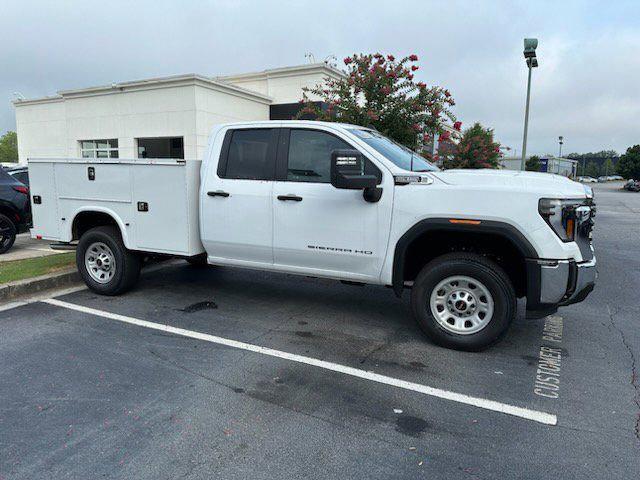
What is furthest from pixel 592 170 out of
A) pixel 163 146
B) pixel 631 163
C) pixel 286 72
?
pixel 163 146

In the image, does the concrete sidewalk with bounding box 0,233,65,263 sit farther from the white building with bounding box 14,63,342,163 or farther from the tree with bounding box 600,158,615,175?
the tree with bounding box 600,158,615,175

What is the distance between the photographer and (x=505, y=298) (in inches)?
170

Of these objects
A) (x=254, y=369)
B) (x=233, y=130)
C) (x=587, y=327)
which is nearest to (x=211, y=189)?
(x=233, y=130)

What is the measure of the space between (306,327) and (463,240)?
6.19 feet

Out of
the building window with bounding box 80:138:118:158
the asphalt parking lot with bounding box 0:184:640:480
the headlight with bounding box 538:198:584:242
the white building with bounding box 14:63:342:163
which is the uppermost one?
the white building with bounding box 14:63:342:163

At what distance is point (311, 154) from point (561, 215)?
97.5 inches

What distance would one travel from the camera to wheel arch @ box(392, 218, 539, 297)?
4.22 m

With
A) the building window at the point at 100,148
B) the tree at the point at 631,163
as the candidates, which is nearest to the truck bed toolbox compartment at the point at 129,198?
the building window at the point at 100,148

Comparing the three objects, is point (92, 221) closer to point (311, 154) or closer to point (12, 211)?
point (311, 154)

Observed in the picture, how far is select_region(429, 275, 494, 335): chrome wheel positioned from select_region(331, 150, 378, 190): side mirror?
118cm

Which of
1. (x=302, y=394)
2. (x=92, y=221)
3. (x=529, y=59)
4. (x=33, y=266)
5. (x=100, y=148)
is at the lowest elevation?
(x=302, y=394)

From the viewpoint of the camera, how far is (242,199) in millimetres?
5355

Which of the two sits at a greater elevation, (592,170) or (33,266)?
(592,170)

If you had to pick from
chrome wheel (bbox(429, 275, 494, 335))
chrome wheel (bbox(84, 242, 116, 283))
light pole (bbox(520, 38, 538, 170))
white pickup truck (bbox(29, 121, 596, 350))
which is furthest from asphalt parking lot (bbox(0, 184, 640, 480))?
light pole (bbox(520, 38, 538, 170))
